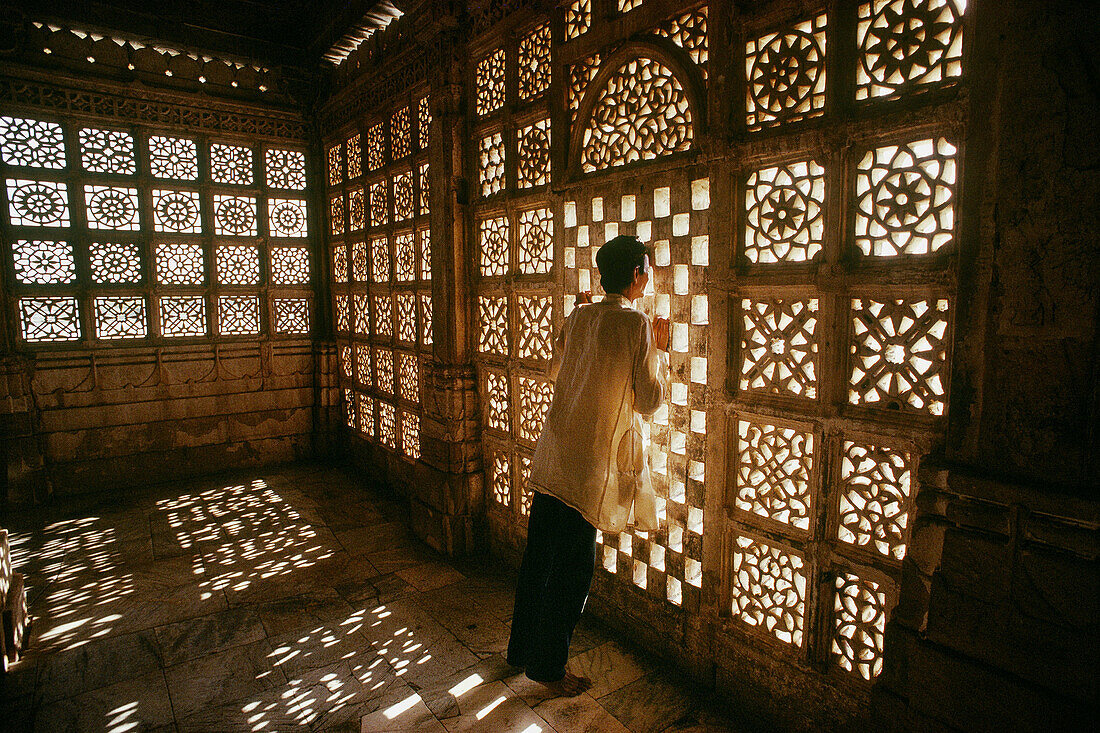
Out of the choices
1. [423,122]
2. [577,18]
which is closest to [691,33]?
[577,18]

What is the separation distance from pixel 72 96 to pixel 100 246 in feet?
4.58

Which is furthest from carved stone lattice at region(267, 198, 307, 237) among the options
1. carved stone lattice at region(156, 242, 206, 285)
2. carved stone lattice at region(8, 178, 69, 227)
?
carved stone lattice at region(8, 178, 69, 227)

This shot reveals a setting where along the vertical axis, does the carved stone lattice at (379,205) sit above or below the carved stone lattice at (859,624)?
above

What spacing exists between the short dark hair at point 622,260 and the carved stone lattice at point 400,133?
3.10 m

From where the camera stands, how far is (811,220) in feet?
7.88

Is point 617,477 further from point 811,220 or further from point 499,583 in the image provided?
point 499,583

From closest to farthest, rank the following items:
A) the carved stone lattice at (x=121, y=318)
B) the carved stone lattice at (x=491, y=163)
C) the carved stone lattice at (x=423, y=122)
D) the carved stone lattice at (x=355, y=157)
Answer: the carved stone lattice at (x=491, y=163) → the carved stone lattice at (x=423, y=122) → the carved stone lattice at (x=121, y=318) → the carved stone lattice at (x=355, y=157)

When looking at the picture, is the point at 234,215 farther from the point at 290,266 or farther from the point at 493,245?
the point at 493,245

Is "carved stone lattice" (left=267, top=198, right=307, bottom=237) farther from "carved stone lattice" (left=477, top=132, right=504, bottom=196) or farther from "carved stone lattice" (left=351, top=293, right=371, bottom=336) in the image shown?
"carved stone lattice" (left=477, top=132, right=504, bottom=196)

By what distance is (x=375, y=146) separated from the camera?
19.1 ft

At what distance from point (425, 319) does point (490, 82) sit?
6.40ft

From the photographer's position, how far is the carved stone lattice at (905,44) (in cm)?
202

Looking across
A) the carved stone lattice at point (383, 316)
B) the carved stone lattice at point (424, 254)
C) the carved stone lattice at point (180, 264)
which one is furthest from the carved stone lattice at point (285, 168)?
the carved stone lattice at point (424, 254)

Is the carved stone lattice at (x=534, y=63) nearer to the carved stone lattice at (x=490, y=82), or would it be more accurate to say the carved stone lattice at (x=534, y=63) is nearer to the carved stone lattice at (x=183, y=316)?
the carved stone lattice at (x=490, y=82)
